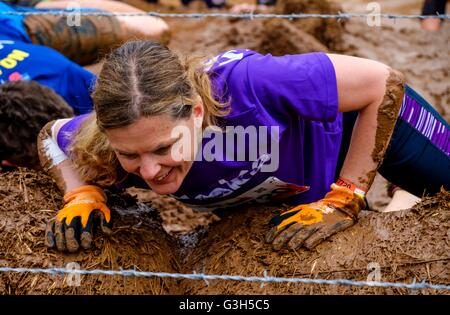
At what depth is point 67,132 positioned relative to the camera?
2.40 metres

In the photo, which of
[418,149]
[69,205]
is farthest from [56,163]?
[418,149]

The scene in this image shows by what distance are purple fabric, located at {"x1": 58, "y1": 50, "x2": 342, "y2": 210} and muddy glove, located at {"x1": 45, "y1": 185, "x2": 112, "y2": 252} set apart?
0.54ft

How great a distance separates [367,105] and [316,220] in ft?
1.32

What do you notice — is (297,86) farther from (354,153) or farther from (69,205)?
(69,205)

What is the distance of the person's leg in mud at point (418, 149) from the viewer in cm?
244

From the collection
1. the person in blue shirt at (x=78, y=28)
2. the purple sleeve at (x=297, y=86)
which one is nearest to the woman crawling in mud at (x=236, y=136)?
the purple sleeve at (x=297, y=86)

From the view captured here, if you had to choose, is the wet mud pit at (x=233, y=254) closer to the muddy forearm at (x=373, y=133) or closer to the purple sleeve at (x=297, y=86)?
the muddy forearm at (x=373, y=133)

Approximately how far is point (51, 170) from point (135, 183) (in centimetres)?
32

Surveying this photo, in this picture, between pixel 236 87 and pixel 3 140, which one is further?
pixel 3 140

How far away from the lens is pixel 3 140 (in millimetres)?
2732

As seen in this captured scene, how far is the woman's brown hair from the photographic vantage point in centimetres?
195
